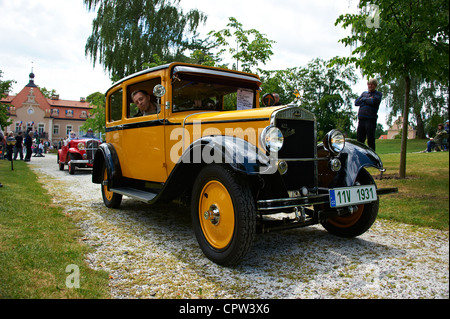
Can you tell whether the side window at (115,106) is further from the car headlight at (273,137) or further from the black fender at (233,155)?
the car headlight at (273,137)

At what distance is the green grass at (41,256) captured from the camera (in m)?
2.25

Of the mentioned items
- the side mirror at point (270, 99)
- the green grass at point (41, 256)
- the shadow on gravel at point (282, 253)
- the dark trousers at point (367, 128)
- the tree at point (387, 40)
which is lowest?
the shadow on gravel at point (282, 253)

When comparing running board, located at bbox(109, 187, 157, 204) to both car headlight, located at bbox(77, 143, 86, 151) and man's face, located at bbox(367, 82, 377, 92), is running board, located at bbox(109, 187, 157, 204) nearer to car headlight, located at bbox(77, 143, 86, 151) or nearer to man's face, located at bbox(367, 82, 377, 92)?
man's face, located at bbox(367, 82, 377, 92)

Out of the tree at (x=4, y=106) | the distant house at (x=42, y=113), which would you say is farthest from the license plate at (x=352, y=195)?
the distant house at (x=42, y=113)

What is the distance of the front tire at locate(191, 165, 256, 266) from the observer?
2.65 m

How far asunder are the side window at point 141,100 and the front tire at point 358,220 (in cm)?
279

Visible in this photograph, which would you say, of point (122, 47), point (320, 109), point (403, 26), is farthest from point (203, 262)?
point (320, 109)

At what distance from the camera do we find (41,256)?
288 cm

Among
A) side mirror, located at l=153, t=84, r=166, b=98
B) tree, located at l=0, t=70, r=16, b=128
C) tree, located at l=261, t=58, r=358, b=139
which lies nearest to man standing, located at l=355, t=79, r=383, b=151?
side mirror, located at l=153, t=84, r=166, b=98

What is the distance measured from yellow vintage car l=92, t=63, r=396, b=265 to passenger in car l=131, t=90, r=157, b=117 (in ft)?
0.05

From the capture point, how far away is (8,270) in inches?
99.0

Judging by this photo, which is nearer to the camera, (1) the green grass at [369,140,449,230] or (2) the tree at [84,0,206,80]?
(1) the green grass at [369,140,449,230]

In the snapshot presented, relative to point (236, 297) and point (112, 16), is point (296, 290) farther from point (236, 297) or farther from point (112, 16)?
point (112, 16)

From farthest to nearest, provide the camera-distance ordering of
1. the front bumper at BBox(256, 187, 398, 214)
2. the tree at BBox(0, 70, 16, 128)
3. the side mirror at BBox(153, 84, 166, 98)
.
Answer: the tree at BBox(0, 70, 16, 128) → the side mirror at BBox(153, 84, 166, 98) → the front bumper at BBox(256, 187, 398, 214)
